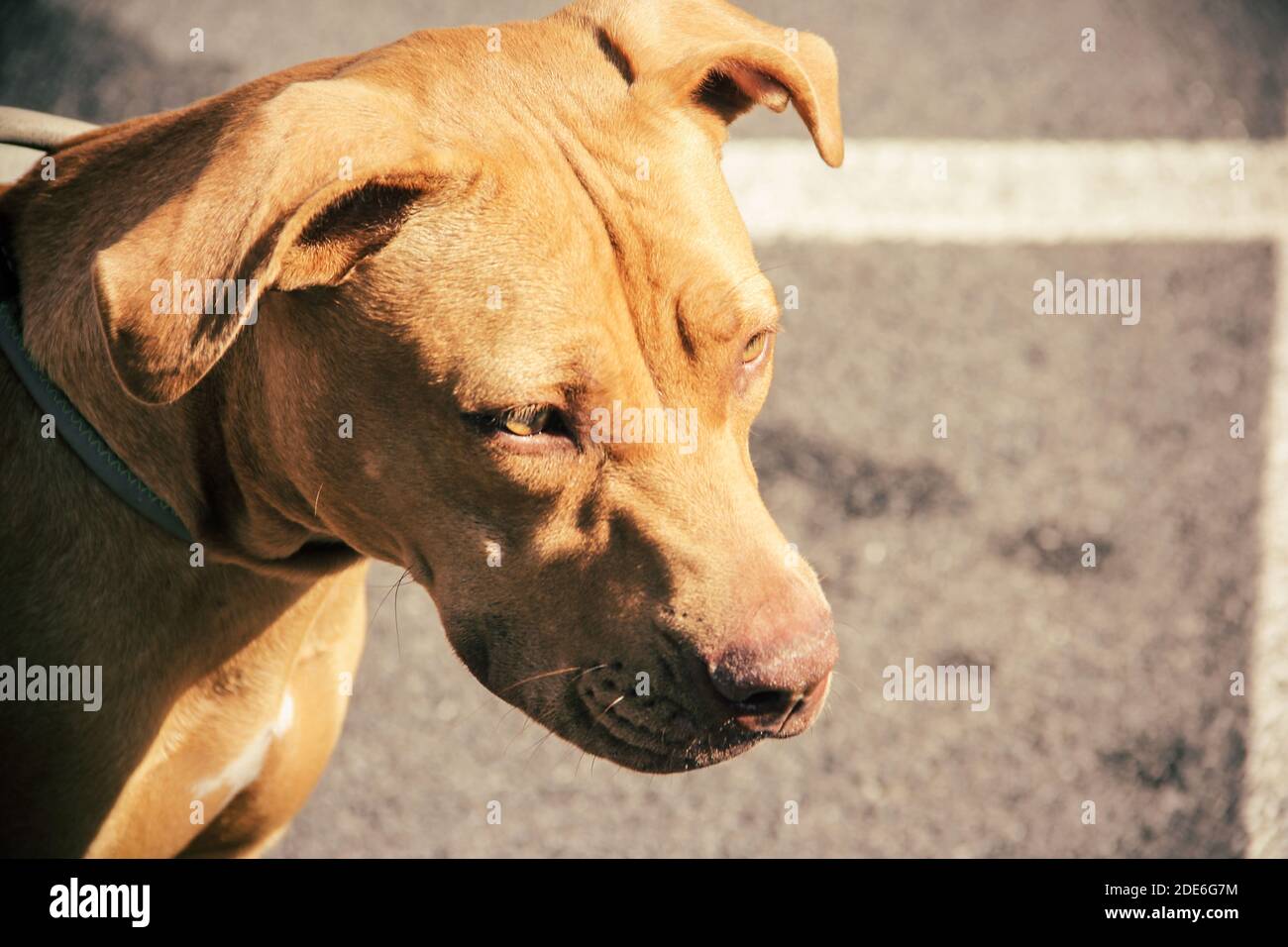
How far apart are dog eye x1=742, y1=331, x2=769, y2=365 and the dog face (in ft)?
0.17

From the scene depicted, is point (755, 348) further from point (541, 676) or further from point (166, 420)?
point (166, 420)

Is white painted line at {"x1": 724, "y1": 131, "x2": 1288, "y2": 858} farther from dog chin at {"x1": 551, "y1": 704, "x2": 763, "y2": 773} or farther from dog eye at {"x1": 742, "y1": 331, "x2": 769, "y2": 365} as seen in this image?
dog chin at {"x1": 551, "y1": 704, "x2": 763, "y2": 773}

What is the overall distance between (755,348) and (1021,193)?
4.03 m

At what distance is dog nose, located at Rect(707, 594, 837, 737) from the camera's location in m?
2.31

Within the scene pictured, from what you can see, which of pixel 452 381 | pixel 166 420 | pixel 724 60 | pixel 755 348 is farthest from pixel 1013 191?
pixel 166 420

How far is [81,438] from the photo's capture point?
256 cm

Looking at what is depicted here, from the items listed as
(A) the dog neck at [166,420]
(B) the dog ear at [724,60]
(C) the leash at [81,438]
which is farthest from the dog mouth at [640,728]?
(B) the dog ear at [724,60]

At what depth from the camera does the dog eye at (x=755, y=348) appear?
258 centimetres

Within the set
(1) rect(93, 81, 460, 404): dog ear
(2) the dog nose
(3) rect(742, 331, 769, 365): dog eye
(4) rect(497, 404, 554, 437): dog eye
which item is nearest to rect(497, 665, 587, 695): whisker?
(2) the dog nose

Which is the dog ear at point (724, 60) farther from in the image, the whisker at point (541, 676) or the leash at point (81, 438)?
the leash at point (81, 438)

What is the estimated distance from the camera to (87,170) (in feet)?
8.50
